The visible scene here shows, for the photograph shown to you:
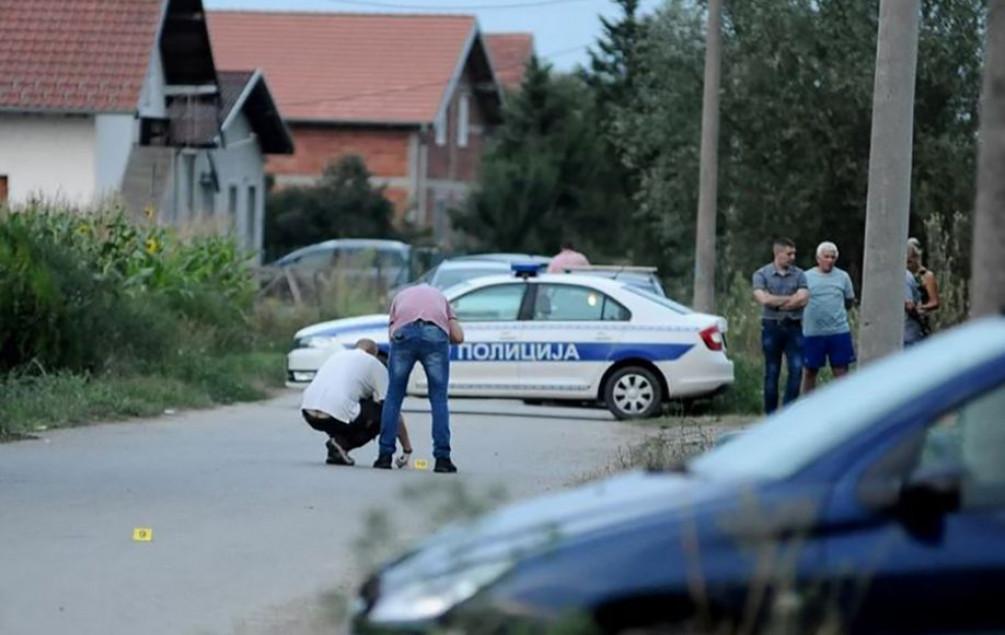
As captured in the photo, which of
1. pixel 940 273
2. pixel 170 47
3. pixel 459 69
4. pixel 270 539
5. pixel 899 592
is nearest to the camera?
pixel 899 592

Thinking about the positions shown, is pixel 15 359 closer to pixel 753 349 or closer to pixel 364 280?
pixel 753 349

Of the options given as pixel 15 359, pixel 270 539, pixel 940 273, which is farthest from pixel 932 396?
pixel 940 273

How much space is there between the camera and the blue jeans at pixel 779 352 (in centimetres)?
2136

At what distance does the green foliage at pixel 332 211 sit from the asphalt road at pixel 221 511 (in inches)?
1298

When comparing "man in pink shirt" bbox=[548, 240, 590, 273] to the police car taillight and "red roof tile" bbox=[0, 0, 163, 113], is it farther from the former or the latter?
"red roof tile" bbox=[0, 0, 163, 113]

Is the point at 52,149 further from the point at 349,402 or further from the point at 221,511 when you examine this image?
the point at 221,511

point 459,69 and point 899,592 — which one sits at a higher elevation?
point 459,69

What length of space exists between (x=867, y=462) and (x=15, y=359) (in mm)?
18235

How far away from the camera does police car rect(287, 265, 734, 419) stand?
2403 cm

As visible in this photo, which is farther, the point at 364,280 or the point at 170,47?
the point at 170,47

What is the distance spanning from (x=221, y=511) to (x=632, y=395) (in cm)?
1038

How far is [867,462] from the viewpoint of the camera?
6246 millimetres

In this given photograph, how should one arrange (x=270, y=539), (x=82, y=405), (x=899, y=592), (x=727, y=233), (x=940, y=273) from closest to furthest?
(x=899, y=592)
(x=270, y=539)
(x=82, y=405)
(x=940, y=273)
(x=727, y=233)

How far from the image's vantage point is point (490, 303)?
24.5 metres
